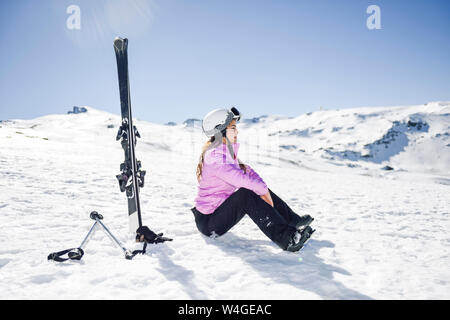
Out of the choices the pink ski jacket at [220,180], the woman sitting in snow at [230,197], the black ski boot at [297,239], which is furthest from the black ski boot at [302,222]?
the pink ski jacket at [220,180]

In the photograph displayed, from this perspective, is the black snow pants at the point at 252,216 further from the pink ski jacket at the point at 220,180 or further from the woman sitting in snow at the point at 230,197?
the pink ski jacket at the point at 220,180

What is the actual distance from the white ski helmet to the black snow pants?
0.88 metres

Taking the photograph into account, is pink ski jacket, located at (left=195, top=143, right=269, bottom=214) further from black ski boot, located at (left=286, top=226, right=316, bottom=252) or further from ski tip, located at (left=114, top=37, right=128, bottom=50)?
ski tip, located at (left=114, top=37, right=128, bottom=50)

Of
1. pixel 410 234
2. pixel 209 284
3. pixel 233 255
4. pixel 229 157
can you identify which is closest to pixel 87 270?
pixel 209 284

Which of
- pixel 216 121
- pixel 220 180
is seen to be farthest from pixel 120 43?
pixel 220 180

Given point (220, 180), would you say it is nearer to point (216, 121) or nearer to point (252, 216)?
point (252, 216)

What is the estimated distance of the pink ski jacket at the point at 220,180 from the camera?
323 centimetres

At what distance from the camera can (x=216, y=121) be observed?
364cm

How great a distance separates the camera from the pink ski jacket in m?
3.23

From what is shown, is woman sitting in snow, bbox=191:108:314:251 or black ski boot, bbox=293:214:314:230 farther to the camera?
black ski boot, bbox=293:214:314:230

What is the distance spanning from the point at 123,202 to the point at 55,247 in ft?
8.59

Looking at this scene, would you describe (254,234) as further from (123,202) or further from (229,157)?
(123,202)

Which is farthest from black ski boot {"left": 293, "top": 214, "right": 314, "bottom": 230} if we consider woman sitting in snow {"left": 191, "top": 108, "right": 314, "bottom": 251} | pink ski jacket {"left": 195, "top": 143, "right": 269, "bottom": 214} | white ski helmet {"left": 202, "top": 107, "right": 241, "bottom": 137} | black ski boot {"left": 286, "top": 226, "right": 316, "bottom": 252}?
white ski helmet {"left": 202, "top": 107, "right": 241, "bottom": 137}

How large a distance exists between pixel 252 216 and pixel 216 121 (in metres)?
1.34
